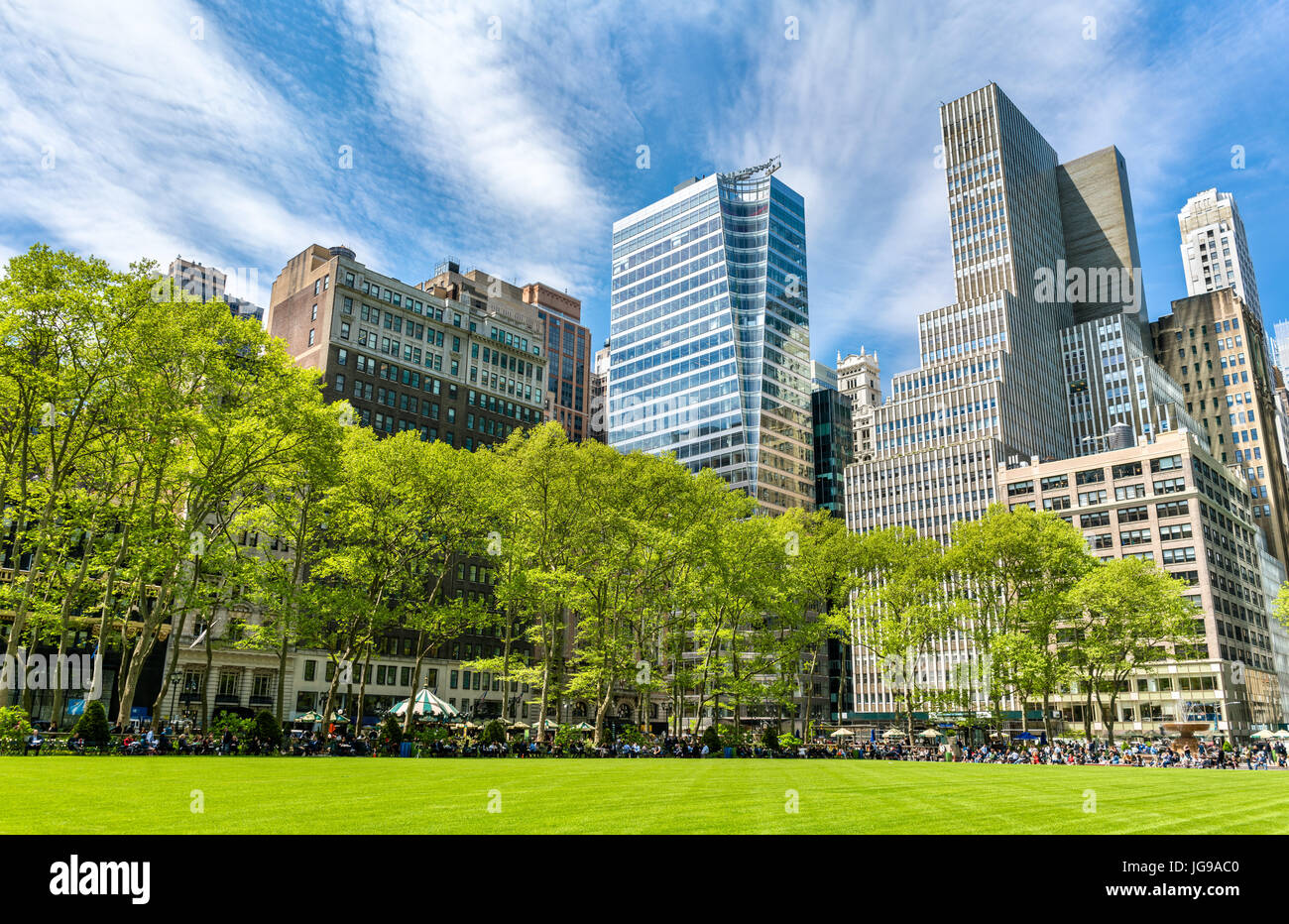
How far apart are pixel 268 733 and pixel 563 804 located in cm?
2869

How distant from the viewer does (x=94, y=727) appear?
35.6 meters

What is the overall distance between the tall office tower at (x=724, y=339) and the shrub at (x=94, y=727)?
393 ft

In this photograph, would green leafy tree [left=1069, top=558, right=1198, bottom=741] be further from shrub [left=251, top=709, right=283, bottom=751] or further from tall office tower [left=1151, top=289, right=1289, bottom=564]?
tall office tower [left=1151, top=289, right=1289, bottom=564]

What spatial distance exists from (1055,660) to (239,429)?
210 ft

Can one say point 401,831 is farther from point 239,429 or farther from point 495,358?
point 495,358

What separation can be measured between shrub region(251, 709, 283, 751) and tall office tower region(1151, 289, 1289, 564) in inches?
7217

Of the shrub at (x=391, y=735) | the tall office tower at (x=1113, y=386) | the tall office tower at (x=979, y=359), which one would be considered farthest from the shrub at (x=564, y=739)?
the tall office tower at (x=1113, y=386)

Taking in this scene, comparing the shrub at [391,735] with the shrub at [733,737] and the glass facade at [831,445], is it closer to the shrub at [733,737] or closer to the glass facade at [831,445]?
the shrub at [733,737]

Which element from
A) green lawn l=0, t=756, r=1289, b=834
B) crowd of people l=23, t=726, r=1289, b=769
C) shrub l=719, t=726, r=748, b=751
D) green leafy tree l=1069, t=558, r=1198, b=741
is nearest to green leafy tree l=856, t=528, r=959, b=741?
crowd of people l=23, t=726, r=1289, b=769

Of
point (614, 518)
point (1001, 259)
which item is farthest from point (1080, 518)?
point (614, 518)

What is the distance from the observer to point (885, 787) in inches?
957

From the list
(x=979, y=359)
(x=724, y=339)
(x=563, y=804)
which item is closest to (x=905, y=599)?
(x=563, y=804)
